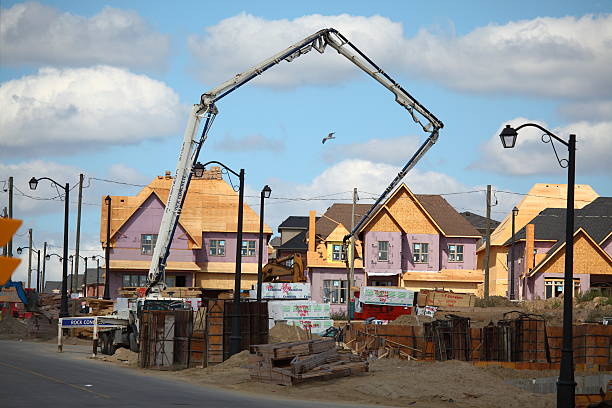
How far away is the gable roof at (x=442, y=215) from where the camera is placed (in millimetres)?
72250

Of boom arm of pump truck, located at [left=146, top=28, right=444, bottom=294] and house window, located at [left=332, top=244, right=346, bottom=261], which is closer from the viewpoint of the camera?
boom arm of pump truck, located at [left=146, top=28, right=444, bottom=294]

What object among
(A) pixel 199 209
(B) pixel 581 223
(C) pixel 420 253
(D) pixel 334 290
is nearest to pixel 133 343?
(D) pixel 334 290

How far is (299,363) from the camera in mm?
26297

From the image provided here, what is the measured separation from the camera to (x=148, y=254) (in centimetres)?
7044

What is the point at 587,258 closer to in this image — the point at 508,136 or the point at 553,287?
the point at 553,287

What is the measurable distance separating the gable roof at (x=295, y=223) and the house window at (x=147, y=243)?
3721cm

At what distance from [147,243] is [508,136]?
52.9 m

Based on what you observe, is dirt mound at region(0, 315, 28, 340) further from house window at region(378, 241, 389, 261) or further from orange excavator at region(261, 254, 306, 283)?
house window at region(378, 241, 389, 261)

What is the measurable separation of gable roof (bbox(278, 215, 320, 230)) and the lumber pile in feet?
257

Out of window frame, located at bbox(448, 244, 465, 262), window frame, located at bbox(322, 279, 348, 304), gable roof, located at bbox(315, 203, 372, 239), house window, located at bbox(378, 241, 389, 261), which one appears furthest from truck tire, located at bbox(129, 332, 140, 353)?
gable roof, located at bbox(315, 203, 372, 239)

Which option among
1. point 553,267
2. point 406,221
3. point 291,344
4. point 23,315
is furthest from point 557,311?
point 23,315

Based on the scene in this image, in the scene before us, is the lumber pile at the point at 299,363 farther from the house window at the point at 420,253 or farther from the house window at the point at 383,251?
the house window at the point at 420,253

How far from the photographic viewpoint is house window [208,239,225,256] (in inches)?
2881

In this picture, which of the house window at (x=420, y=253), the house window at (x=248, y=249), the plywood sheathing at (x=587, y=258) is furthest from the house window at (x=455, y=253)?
the house window at (x=248, y=249)
